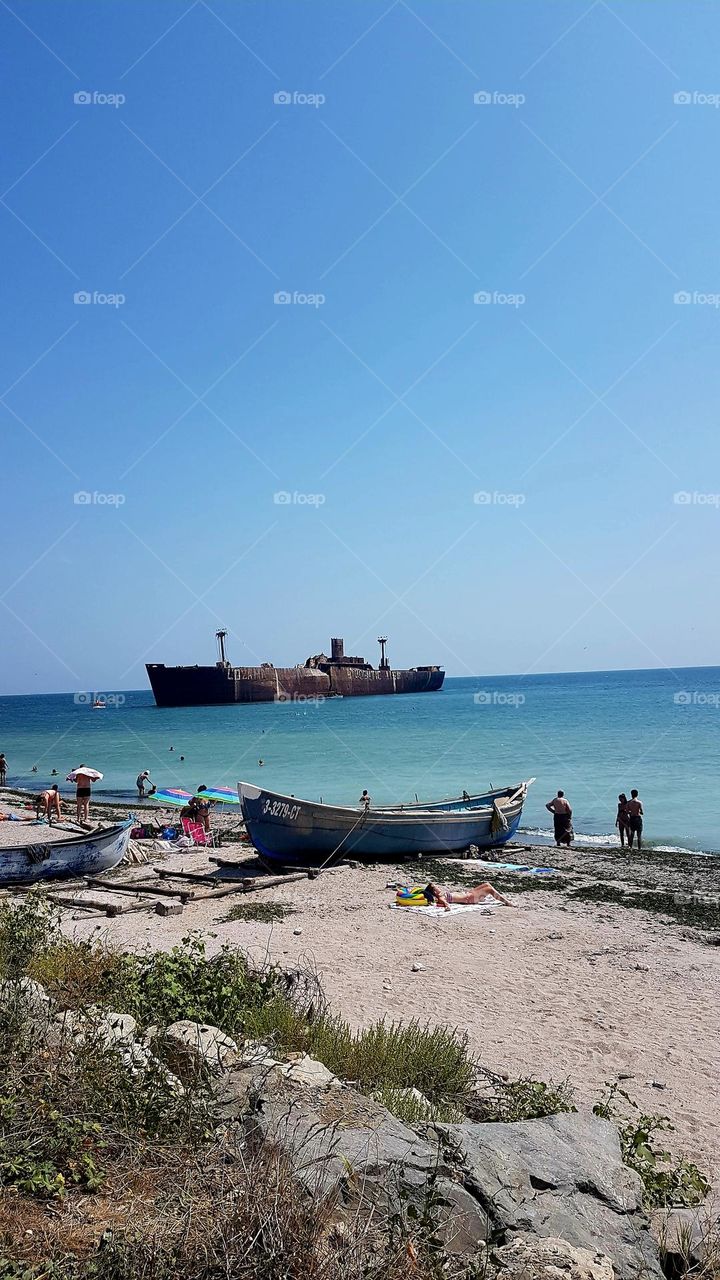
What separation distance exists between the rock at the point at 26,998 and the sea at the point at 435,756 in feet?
62.3

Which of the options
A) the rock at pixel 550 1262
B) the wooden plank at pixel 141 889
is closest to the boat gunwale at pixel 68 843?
the wooden plank at pixel 141 889

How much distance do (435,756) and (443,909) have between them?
34.0 meters

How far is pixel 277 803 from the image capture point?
52.7 ft

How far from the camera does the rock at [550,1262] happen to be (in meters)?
2.95

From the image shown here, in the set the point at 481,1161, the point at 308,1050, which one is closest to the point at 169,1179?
the point at 481,1161

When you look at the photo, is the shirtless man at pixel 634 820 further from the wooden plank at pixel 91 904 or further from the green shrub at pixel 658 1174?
the green shrub at pixel 658 1174

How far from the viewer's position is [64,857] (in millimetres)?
14883

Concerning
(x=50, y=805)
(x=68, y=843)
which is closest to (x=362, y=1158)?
(x=68, y=843)

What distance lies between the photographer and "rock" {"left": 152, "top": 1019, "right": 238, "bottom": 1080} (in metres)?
4.48

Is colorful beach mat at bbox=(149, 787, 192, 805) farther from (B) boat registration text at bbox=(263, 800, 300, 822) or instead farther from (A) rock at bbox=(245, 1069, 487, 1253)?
(A) rock at bbox=(245, 1069, 487, 1253)

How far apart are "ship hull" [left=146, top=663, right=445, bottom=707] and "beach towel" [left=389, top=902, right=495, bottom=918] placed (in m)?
81.9

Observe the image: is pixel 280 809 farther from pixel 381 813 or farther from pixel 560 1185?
pixel 560 1185

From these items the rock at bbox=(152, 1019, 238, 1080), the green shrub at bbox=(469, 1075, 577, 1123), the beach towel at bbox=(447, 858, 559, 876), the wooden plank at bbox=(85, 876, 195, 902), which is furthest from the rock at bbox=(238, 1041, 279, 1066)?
the beach towel at bbox=(447, 858, 559, 876)

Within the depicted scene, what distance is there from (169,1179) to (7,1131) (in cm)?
84
